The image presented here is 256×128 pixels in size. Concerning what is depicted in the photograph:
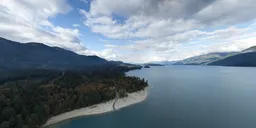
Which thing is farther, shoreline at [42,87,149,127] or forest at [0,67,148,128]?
shoreline at [42,87,149,127]

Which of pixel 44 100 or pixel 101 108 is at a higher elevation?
pixel 44 100

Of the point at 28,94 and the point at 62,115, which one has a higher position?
the point at 28,94

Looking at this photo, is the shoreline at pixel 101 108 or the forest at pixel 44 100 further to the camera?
the shoreline at pixel 101 108

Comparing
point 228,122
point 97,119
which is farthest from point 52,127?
point 228,122

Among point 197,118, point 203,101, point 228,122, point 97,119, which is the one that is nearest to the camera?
point 228,122

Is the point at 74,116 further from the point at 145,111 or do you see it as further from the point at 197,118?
the point at 197,118

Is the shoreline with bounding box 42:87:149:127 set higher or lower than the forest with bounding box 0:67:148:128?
lower

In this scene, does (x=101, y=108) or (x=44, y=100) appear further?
(x=101, y=108)

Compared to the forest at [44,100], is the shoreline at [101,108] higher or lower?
lower
